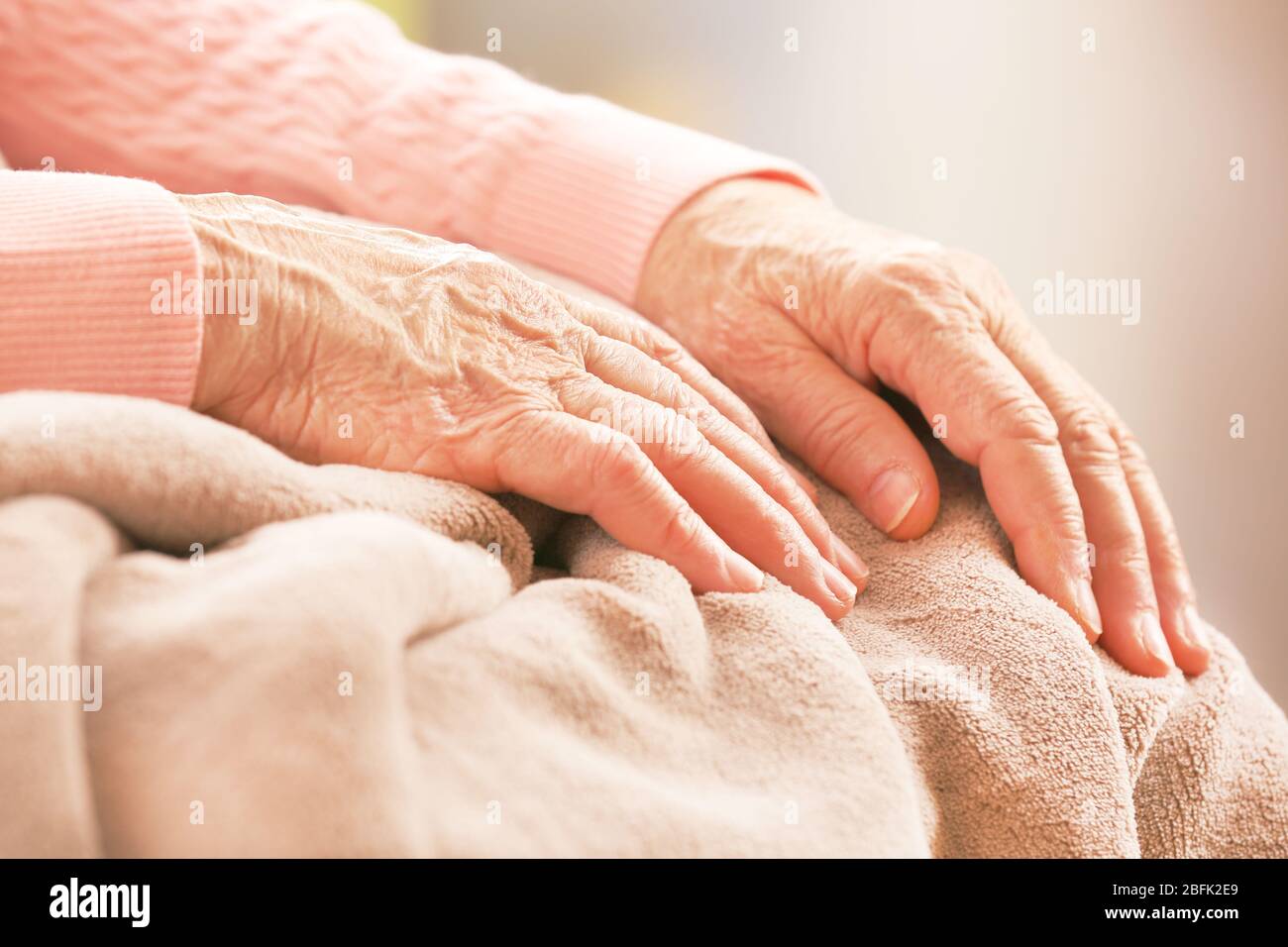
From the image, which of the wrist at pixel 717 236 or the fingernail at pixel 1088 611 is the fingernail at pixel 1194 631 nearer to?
the fingernail at pixel 1088 611

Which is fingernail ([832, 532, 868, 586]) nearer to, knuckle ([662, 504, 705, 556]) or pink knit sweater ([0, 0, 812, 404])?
knuckle ([662, 504, 705, 556])

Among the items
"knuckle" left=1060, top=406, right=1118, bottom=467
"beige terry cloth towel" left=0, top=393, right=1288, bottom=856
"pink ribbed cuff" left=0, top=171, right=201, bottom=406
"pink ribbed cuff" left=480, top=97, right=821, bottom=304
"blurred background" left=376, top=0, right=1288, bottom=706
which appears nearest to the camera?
"beige terry cloth towel" left=0, top=393, right=1288, bottom=856

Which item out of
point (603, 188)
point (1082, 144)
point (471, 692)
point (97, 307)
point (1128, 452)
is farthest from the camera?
point (1082, 144)

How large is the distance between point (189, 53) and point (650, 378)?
0.53m

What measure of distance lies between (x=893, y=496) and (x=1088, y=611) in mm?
125

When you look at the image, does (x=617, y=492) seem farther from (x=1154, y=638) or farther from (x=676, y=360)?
(x=1154, y=638)

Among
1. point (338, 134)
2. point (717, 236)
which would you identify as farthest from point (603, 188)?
point (338, 134)

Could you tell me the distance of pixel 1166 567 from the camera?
0.68 meters

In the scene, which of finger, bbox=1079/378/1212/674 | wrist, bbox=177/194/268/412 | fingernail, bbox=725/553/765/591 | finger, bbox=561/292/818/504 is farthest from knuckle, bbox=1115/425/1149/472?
wrist, bbox=177/194/268/412

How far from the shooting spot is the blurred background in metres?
1.29

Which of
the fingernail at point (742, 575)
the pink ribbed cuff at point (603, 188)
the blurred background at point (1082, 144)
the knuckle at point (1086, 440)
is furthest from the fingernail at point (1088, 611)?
the blurred background at point (1082, 144)

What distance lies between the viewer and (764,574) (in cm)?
53

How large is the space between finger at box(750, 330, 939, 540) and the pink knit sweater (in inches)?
6.7

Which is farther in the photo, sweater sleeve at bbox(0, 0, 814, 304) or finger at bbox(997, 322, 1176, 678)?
sweater sleeve at bbox(0, 0, 814, 304)
